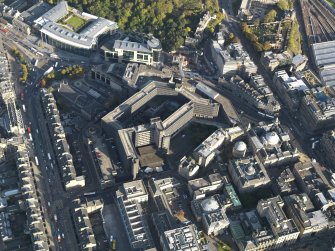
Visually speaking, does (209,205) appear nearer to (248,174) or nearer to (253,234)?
(253,234)

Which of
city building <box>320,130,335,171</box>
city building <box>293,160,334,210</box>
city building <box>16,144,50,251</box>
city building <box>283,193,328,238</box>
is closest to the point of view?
city building <box>16,144,50,251</box>

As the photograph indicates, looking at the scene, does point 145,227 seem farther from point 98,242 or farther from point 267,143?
point 267,143

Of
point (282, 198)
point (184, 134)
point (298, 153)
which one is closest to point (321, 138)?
point (298, 153)

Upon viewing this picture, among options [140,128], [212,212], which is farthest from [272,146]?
[140,128]

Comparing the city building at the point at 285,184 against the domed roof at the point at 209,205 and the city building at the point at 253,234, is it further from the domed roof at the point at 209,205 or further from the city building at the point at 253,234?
the domed roof at the point at 209,205

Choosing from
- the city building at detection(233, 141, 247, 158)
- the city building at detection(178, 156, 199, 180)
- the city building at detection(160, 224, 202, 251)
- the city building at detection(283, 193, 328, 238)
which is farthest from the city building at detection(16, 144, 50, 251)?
the city building at detection(283, 193, 328, 238)

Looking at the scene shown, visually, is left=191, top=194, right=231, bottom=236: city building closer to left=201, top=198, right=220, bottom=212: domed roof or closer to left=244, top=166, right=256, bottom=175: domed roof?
left=201, top=198, right=220, bottom=212: domed roof

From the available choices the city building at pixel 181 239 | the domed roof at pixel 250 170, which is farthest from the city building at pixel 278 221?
the city building at pixel 181 239
